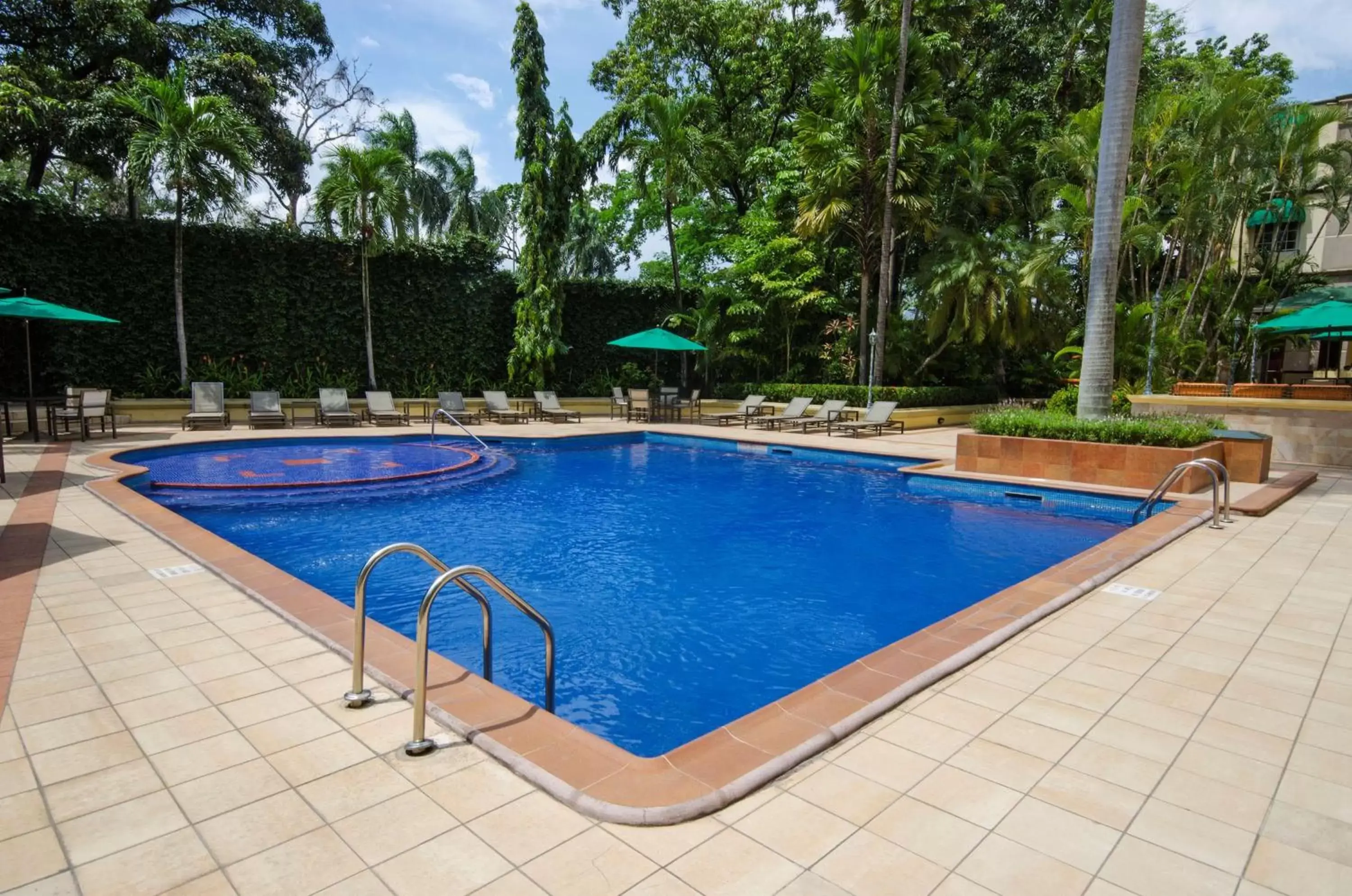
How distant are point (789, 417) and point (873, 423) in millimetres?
2175

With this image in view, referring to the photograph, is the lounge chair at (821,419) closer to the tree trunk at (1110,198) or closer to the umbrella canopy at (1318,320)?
the tree trunk at (1110,198)

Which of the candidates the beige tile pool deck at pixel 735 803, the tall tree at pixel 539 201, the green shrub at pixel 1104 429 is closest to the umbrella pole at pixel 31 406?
the tall tree at pixel 539 201

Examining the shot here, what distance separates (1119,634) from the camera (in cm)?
459

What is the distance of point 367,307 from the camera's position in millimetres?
17578

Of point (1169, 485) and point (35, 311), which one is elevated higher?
point (35, 311)

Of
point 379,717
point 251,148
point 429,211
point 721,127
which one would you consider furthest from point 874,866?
point 429,211

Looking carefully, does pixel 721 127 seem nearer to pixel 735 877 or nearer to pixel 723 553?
pixel 723 553

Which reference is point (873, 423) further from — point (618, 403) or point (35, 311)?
point (35, 311)

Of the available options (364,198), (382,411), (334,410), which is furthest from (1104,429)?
(364,198)

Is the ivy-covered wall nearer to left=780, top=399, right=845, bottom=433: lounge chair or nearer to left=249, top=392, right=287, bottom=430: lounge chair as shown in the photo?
left=249, top=392, right=287, bottom=430: lounge chair

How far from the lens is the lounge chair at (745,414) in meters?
19.1

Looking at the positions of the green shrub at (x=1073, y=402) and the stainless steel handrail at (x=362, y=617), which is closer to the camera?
the stainless steel handrail at (x=362, y=617)

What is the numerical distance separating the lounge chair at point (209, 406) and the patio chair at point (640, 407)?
9.41m

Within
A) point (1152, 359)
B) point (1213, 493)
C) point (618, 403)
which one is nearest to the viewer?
point (1213, 493)
